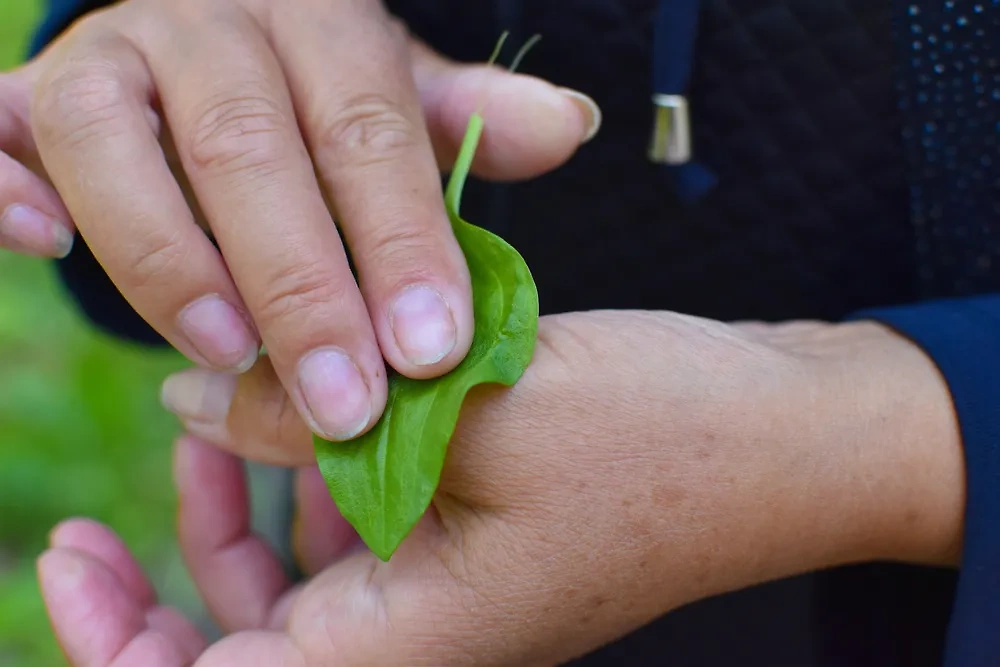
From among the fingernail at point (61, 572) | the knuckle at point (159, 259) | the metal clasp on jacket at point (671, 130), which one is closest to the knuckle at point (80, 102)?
the knuckle at point (159, 259)

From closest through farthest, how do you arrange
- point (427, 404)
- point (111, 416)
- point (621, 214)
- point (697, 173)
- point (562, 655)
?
point (427, 404)
point (562, 655)
point (697, 173)
point (621, 214)
point (111, 416)

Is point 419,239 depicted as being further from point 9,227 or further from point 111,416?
point 111,416

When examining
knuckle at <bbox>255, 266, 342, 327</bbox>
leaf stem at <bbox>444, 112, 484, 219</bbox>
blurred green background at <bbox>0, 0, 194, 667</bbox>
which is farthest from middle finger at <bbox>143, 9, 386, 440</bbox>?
blurred green background at <bbox>0, 0, 194, 667</bbox>

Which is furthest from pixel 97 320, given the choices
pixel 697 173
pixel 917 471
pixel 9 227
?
pixel 917 471

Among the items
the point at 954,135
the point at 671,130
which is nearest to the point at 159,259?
the point at 671,130

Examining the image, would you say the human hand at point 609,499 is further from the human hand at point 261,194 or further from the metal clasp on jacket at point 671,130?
the metal clasp on jacket at point 671,130

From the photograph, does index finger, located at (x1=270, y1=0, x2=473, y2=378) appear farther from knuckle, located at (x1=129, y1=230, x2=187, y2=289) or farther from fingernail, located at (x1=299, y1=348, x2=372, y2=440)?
knuckle, located at (x1=129, y1=230, x2=187, y2=289)
